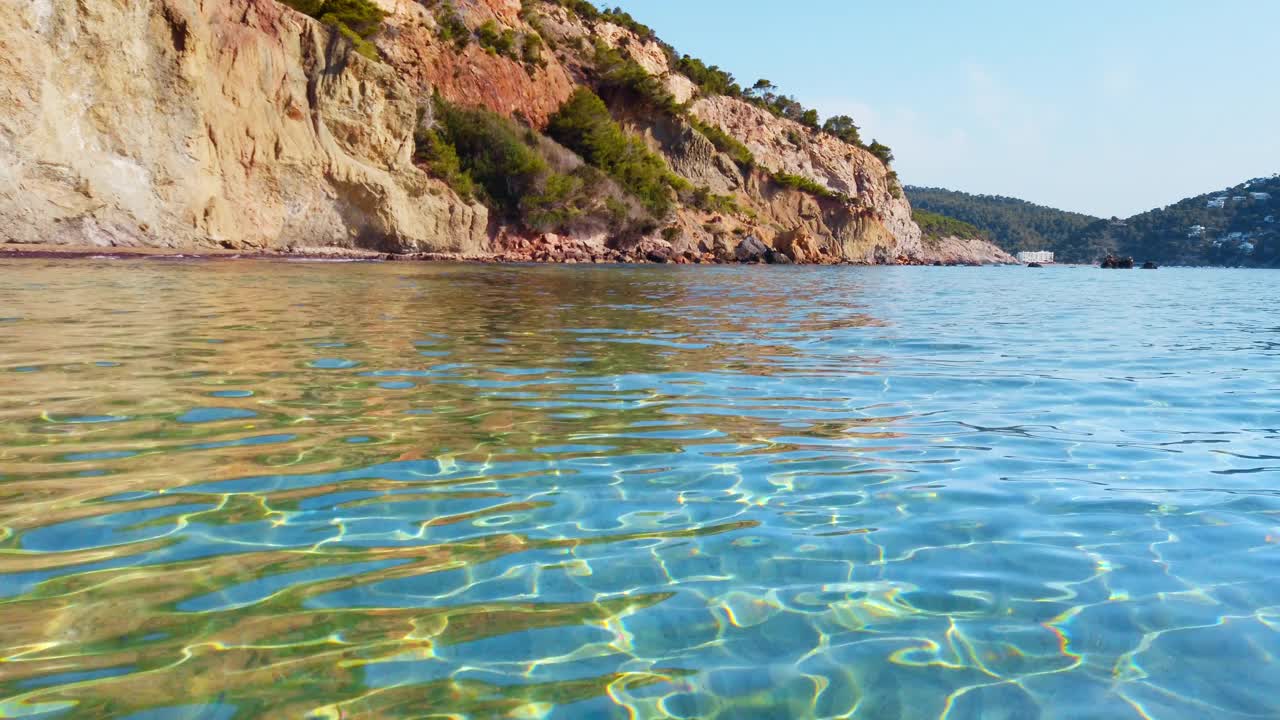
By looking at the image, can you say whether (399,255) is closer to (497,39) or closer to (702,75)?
(497,39)

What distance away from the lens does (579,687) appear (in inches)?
83.6

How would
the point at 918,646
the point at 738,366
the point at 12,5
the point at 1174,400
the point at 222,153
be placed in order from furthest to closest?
the point at 222,153
the point at 12,5
the point at 738,366
the point at 1174,400
the point at 918,646

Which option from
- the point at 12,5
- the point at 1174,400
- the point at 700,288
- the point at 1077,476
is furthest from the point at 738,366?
the point at 12,5

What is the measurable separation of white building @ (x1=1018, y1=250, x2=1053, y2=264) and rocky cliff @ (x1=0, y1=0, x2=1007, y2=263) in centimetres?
9031

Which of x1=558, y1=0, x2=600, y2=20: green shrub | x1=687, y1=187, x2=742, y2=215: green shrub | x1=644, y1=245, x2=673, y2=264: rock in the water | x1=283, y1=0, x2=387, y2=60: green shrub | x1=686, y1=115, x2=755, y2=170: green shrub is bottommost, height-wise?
x1=644, y1=245, x2=673, y2=264: rock in the water

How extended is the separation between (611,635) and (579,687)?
0.28 m

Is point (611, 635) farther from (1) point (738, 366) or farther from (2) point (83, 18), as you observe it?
(2) point (83, 18)

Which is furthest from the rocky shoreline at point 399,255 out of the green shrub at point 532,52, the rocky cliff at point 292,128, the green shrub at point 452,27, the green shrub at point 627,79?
the green shrub at point 627,79

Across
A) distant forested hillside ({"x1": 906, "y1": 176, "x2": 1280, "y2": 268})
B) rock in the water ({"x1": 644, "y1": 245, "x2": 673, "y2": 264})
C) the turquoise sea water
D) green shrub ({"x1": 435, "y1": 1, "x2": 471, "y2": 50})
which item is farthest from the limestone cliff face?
distant forested hillside ({"x1": 906, "y1": 176, "x2": 1280, "y2": 268})

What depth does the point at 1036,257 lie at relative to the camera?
137 metres

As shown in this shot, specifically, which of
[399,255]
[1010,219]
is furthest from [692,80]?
[1010,219]

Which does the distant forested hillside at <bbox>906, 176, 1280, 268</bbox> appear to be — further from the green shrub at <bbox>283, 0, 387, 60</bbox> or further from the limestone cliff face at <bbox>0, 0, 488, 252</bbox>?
the limestone cliff face at <bbox>0, 0, 488, 252</bbox>

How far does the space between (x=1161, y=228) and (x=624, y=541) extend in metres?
146

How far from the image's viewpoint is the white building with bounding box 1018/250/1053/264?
446 feet
